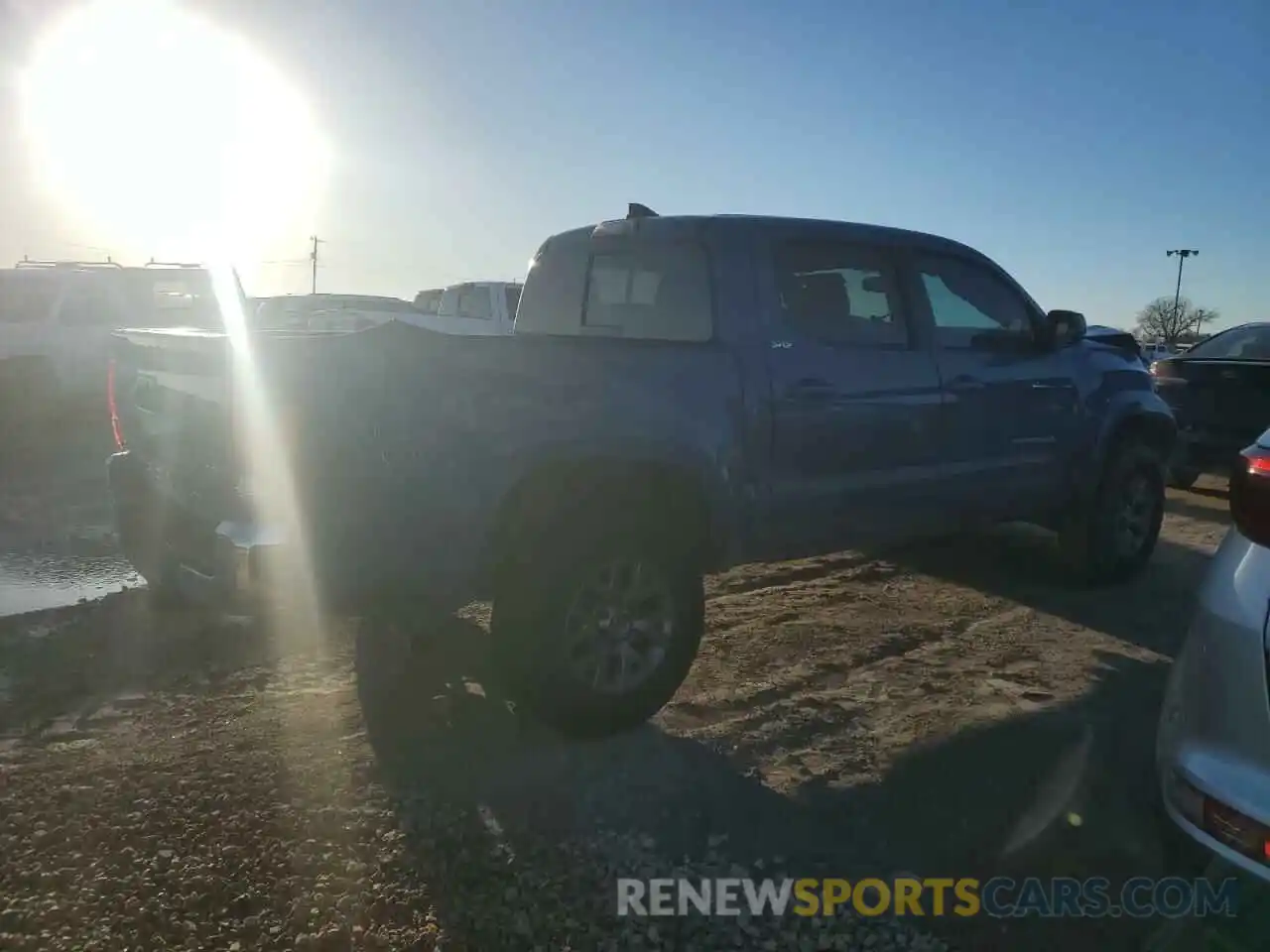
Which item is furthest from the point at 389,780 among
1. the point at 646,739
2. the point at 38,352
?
the point at 38,352

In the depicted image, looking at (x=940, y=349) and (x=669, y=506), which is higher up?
(x=940, y=349)

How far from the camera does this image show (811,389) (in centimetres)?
431

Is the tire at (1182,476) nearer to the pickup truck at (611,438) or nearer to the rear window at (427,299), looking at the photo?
the pickup truck at (611,438)

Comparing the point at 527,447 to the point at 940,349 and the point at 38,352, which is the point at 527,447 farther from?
the point at 38,352

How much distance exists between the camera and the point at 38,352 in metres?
11.5

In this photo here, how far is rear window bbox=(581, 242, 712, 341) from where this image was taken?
432 cm

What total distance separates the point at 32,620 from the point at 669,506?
360 centimetres

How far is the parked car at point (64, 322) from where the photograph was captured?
11.5 metres

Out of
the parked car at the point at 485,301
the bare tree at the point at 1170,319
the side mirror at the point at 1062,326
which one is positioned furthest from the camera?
the bare tree at the point at 1170,319

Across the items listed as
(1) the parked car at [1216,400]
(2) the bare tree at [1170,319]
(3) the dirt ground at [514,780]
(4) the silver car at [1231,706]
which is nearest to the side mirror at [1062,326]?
(3) the dirt ground at [514,780]

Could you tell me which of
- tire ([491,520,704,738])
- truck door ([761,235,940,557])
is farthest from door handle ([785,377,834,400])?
tire ([491,520,704,738])

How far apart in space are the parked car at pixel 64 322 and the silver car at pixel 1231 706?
11.7 meters

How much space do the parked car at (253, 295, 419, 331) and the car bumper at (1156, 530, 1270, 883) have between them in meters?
11.7

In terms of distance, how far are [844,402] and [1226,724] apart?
2.37m
